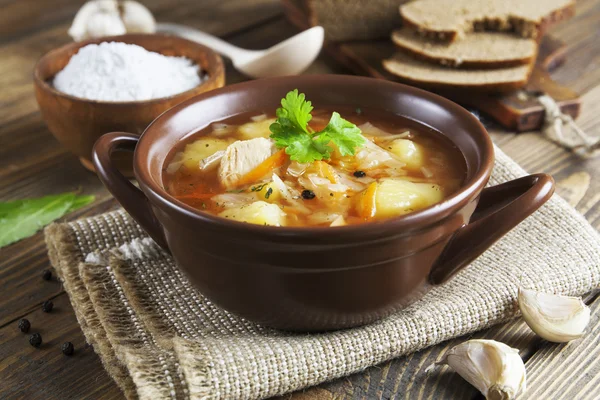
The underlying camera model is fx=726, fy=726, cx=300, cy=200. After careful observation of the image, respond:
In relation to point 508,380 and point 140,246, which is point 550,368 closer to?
point 508,380

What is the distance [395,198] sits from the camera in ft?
6.05

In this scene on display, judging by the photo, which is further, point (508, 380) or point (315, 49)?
point (315, 49)

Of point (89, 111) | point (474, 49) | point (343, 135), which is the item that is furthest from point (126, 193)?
point (474, 49)

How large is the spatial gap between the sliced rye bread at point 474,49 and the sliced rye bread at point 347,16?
236mm

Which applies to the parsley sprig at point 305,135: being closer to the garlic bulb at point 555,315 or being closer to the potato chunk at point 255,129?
the potato chunk at point 255,129

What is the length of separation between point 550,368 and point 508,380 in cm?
21

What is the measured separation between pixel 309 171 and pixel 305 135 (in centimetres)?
10

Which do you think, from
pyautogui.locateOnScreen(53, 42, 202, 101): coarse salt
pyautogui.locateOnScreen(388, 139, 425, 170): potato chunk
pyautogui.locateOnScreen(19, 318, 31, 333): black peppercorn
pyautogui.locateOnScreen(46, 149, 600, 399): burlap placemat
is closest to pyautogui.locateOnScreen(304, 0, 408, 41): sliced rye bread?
pyautogui.locateOnScreen(53, 42, 202, 101): coarse salt

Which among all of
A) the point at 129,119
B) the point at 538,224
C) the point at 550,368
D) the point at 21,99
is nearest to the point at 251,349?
the point at 550,368

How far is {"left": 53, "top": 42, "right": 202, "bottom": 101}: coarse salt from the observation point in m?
2.88

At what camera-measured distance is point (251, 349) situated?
5.98ft

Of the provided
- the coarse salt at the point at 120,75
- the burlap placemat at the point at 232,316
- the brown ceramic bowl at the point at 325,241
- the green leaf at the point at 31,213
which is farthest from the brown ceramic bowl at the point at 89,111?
the brown ceramic bowl at the point at 325,241

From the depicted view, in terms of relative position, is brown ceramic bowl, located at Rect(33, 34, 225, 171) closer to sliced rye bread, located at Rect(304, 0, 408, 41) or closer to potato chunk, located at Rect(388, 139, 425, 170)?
potato chunk, located at Rect(388, 139, 425, 170)

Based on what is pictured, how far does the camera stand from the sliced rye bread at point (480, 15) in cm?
366
